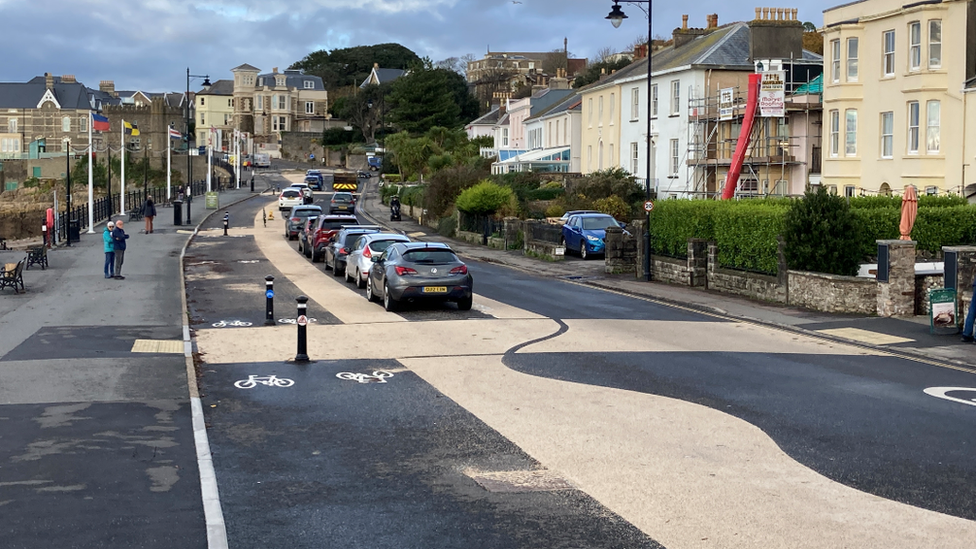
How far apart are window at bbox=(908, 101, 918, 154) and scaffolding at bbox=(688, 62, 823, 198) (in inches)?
301

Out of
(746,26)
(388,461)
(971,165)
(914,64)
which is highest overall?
(746,26)

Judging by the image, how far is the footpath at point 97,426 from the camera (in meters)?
8.02

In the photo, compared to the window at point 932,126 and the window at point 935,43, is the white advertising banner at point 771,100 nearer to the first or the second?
the window at point 932,126

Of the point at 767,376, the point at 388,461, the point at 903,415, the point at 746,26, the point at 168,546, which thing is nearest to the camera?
the point at 168,546

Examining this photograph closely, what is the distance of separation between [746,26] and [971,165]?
21328mm

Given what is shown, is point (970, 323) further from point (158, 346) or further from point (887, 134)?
point (887, 134)

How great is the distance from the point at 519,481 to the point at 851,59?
34.9 metres

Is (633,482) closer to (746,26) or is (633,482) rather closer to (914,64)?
(914,64)

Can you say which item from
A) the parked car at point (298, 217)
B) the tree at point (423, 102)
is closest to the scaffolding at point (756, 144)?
the parked car at point (298, 217)

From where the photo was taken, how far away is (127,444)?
1070 centimetres

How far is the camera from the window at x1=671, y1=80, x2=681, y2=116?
177 feet

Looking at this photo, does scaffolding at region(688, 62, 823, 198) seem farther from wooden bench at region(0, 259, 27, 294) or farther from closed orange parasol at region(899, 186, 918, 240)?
wooden bench at region(0, 259, 27, 294)

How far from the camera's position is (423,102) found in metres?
117

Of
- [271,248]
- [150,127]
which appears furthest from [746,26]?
[150,127]
